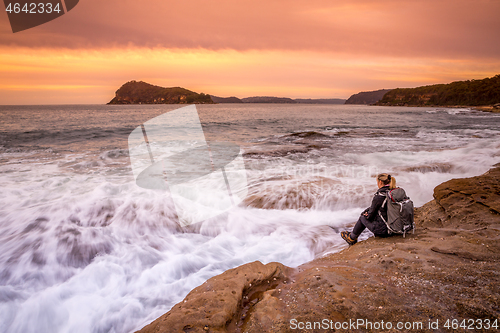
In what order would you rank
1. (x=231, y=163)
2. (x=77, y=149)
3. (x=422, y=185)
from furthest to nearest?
(x=77, y=149) < (x=231, y=163) < (x=422, y=185)

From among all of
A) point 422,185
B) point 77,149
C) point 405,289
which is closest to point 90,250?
point 405,289

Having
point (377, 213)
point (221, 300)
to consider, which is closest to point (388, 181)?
point (377, 213)

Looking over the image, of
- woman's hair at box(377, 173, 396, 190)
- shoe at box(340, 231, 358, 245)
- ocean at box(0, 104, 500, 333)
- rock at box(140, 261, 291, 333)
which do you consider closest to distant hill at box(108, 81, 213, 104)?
ocean at box(0, 104, 500, 333)

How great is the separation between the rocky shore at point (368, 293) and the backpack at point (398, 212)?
1.08 ft

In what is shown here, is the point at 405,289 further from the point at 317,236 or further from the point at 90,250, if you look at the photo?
the point at 90,250

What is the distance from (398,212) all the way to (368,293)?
2.27m

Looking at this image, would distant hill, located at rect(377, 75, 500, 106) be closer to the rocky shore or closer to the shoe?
the shoe

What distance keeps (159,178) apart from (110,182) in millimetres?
1707

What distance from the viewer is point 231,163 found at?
12.6m

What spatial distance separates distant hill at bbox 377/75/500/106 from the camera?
3716 inches

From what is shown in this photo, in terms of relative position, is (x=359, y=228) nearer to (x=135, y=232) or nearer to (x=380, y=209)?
(x=380, y=209)

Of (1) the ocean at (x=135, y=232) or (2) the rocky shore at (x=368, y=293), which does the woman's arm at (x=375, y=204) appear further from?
(1) the ocean at (x=135, y=232)

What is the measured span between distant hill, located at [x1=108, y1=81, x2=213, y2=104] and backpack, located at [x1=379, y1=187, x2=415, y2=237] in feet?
531

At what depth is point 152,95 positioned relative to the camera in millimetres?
173375
